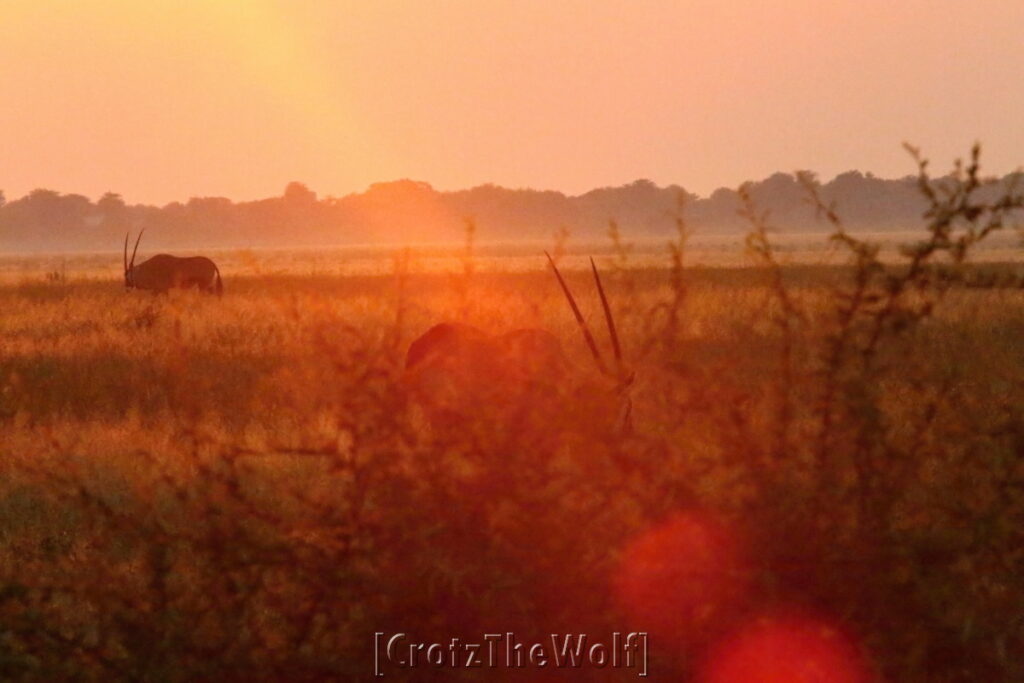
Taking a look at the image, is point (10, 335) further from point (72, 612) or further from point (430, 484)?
point (430, 484)

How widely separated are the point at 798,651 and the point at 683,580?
15.2 inches

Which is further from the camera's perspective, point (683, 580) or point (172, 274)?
point (172, 274)

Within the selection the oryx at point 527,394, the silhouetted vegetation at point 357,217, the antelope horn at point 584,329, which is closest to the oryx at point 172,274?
the antelope horn at point 584,329

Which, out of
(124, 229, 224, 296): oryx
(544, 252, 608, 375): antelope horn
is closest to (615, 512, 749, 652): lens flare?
(544, 252, 608, 375): antelope horn

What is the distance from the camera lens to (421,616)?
3.79 m

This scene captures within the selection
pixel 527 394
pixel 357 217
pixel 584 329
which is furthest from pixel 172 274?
pixel 357 217

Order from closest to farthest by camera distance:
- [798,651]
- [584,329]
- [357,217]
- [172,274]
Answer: [798,651] → [584,329] → [172,274] → [357,217]

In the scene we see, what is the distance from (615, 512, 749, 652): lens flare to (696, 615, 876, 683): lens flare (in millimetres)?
96

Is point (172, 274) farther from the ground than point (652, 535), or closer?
closer

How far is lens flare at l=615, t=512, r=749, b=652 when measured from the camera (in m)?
3.77

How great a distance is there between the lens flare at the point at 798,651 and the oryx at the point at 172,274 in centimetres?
2108

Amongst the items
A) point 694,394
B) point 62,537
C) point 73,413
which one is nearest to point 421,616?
point 694,394

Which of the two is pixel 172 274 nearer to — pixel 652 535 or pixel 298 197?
pixel 652 535

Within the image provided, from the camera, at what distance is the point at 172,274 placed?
25.1 metres
